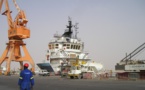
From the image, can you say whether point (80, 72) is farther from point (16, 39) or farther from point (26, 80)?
point (26, 80)

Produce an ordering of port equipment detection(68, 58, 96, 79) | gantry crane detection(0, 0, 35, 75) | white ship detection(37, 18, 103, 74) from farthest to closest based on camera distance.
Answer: white ship detection(37, 18, 103, 74) < gantry crane detection(0, 0, 35, 75) < port equipment detection(68, 58, 96, 79)

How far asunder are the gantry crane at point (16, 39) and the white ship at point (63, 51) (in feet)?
20.8

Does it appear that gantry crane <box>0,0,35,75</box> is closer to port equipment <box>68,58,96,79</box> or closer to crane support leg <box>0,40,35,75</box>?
crane support leg <box>0,40,35,75</box>

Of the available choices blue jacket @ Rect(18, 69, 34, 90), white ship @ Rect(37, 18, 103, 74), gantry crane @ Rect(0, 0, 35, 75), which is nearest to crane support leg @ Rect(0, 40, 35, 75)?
gantry crane @ Rect(0, 0, 35, 75)

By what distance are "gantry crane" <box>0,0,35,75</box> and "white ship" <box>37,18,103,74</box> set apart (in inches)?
250

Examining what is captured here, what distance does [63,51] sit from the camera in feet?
201

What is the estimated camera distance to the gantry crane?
52219 mm

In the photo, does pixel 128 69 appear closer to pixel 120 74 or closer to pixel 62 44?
pixel 120 74

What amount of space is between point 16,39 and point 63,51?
43.3 feet

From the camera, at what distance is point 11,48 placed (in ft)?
177

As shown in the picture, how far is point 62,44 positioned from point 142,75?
36.2 metres

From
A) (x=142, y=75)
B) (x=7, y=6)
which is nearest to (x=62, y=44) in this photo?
(x=7, y=6)

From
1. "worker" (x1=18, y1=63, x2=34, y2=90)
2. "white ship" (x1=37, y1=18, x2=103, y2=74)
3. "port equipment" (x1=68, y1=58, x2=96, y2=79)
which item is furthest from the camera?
"white ship" (x1=37, y1=18, x2=103, y2=74)

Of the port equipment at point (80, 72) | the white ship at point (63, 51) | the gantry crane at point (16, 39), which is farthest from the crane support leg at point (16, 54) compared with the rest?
the port equipment at point (80, 72)
